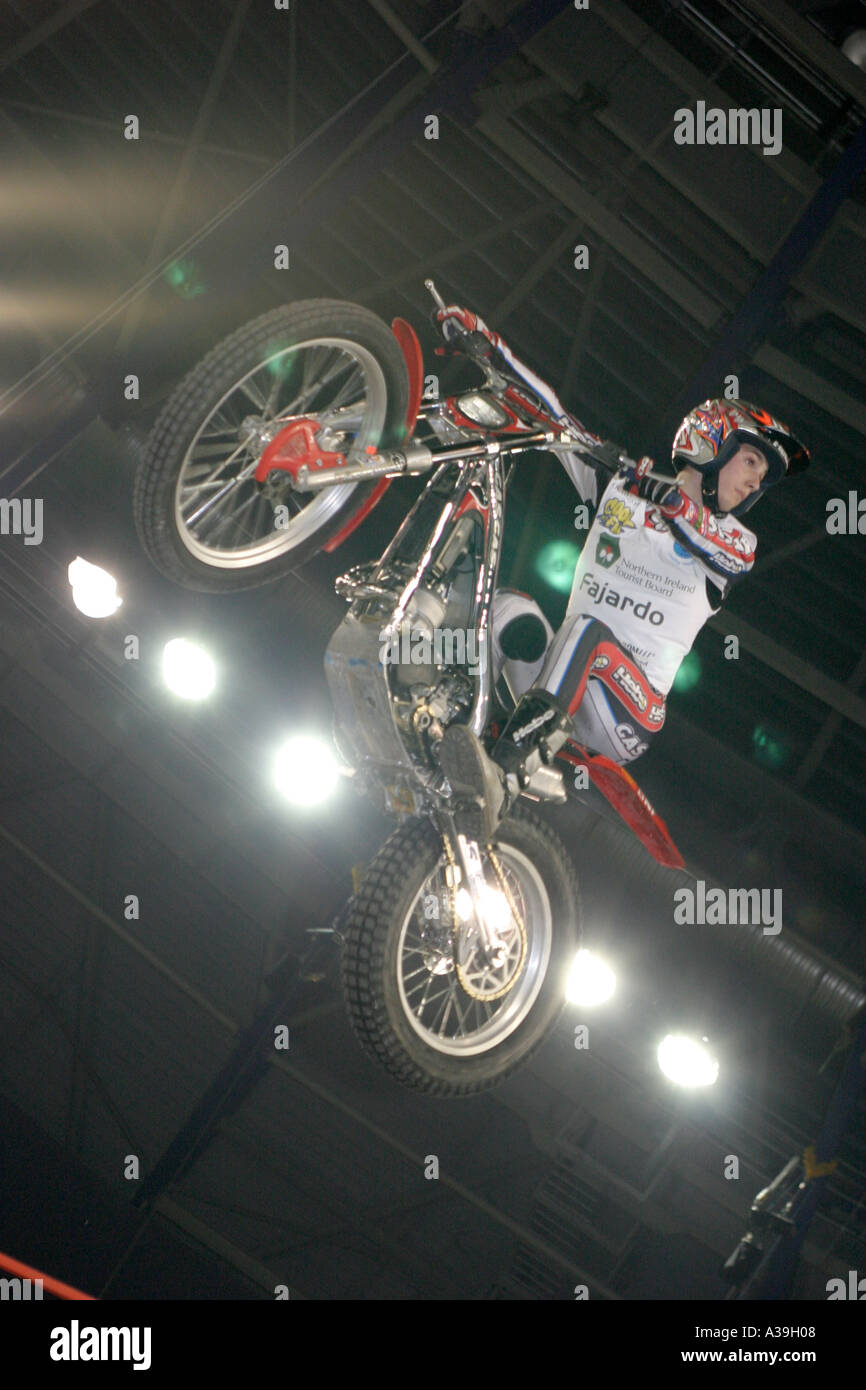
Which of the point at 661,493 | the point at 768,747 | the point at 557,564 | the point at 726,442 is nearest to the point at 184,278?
the point at 661,493

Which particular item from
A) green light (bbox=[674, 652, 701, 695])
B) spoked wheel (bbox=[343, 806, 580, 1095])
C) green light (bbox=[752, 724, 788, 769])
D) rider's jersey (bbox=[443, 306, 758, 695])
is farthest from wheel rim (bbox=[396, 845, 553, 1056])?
green light (bbox=[752, 724, 788, 769])

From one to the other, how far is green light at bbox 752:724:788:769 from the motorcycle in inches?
167

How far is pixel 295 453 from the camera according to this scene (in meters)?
4.48

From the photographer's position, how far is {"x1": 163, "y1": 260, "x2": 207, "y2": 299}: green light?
564cm

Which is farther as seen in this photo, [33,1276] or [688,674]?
[688,674]

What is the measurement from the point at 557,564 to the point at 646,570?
3.59m

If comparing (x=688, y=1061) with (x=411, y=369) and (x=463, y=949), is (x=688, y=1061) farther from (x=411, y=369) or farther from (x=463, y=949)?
(x=411, y=369)

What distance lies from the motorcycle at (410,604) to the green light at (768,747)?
13.9 ft

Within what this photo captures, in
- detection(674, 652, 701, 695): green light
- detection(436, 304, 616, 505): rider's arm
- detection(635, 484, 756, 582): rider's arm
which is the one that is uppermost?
detection(674, 652, 701, 695): green light

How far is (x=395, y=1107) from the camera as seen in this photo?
1084 cm

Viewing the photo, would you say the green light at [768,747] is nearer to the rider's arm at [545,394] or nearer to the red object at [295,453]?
the rider's arm at [545,394]

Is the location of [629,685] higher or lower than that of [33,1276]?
A: higher

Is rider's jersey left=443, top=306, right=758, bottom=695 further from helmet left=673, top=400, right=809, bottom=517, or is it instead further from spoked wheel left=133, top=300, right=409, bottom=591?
spoked wheel left=133, top=300, right=409, bottom=591

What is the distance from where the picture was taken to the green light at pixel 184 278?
5.64 metres
